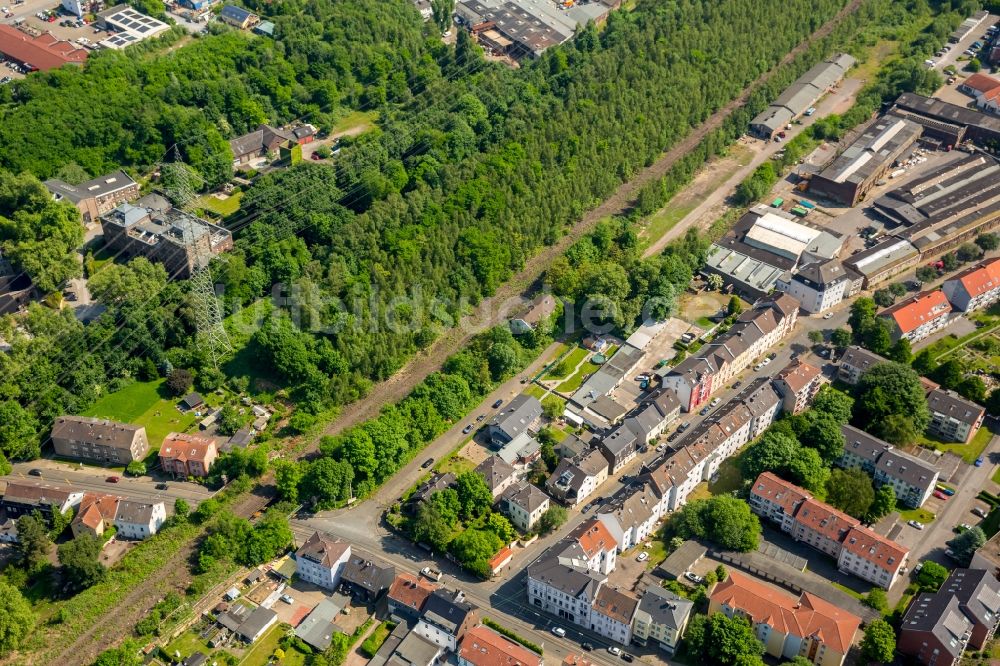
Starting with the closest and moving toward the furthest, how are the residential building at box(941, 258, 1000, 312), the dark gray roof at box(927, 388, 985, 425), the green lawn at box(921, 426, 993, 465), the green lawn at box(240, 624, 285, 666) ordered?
the green lawn at box(240, 624, 285, 666)
the green lawn at box(921, 426, 993, 465)
the dark gray roof at box(927, 388, 985, 425)
the residential building at box(941, 258, 1000, 312)

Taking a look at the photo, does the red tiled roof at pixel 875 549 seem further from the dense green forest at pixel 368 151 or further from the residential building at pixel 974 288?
the residential building at pixel 974 288

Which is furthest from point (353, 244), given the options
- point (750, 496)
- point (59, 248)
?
point (750, 496)

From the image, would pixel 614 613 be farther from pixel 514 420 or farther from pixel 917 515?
pixel 917 515

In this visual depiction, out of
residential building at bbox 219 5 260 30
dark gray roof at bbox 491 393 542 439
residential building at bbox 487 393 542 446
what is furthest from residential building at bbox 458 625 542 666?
residential building at bbox 219 5 260 30

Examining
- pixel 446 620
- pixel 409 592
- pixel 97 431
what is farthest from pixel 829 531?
pixel 97 431

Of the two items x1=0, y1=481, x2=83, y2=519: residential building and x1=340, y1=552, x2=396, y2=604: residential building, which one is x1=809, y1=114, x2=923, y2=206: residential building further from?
x1=0, y1=481, x2=83, y2=519: residential building

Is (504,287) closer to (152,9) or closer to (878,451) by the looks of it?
(878,451)

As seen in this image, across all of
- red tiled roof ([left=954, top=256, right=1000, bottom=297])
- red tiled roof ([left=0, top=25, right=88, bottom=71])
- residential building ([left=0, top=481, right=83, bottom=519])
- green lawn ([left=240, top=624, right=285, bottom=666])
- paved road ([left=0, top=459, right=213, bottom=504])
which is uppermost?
red tiled roof ([left=954, top=256, right=1000, bottom=297])
